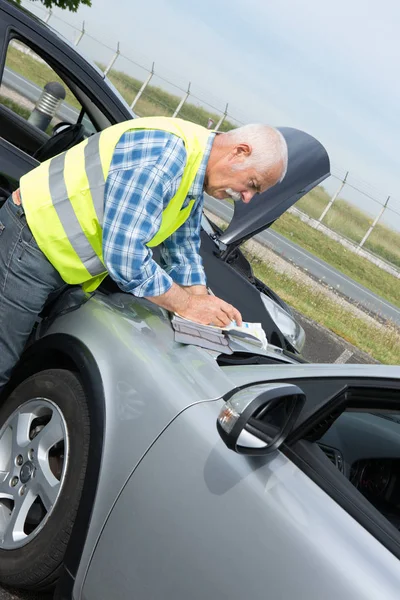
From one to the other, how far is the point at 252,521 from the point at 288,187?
299cm

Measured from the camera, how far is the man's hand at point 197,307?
2.94 m

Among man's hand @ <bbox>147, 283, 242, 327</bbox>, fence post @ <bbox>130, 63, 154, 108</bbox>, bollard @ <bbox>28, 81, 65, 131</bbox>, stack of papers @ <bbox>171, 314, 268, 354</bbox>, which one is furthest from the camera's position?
fence post @ <bbox>130, 63, 154, 108</bbox>

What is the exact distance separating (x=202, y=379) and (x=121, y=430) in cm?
31

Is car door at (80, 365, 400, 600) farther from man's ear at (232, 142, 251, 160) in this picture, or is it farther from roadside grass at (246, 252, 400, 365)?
roadside grass at (246, 252, 400, 365)

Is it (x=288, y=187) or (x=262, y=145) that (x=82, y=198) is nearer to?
(x=262, y=145)

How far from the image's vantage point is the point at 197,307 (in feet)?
9.99

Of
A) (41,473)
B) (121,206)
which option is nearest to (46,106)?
(121,206)

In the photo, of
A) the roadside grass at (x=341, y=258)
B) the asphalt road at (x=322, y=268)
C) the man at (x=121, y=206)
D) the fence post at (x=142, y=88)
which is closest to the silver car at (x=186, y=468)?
the man at (x=121, y=206)

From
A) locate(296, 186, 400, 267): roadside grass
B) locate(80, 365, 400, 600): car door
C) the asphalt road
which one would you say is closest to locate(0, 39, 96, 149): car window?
locate(80, 365, 400, 600): car door

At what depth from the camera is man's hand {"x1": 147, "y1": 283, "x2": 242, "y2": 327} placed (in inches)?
116

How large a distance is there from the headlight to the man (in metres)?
2.21

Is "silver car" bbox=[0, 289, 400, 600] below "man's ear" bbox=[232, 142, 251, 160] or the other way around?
below

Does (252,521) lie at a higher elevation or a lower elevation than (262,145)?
lower

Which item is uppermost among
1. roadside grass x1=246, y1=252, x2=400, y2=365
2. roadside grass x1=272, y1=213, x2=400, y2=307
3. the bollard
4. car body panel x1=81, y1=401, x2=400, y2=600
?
car body panel x1=81, y1=401, x2=400, y2=600
